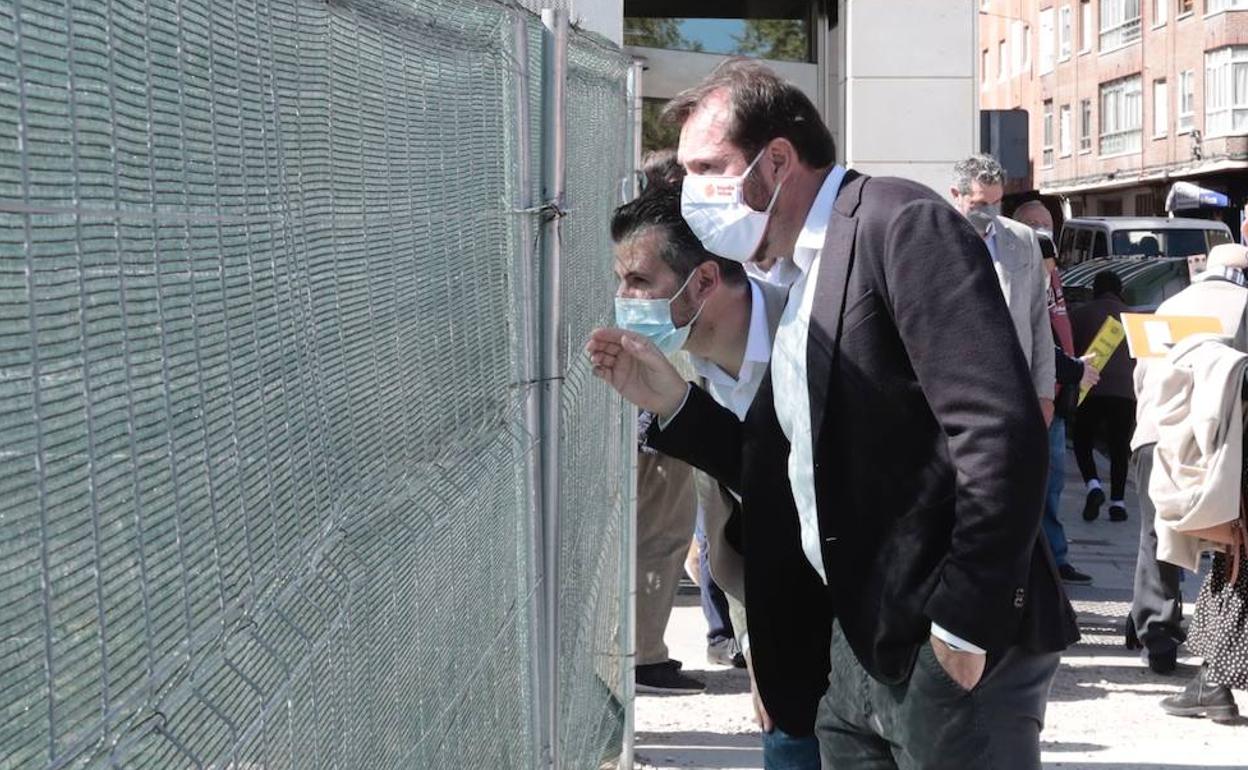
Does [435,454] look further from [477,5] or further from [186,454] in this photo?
[186,454]

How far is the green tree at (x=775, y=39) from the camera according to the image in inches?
512

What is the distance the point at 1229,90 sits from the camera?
147ft

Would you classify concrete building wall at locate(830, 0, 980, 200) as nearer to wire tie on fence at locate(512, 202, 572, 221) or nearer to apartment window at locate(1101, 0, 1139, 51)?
wire tie on fence at locate(512, 202, 572, 221)

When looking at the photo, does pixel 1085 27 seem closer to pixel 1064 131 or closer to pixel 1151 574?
pixel 1064 131

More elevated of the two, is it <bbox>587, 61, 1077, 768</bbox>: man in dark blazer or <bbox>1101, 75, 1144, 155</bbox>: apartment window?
<bbox>1101, 75, 1144, 155</bbox>: apartment window

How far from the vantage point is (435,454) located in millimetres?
2389

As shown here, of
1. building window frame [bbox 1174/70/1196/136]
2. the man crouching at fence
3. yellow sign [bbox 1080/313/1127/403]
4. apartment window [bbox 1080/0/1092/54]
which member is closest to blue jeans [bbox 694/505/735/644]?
yellow sign [bbox 1080/313/1127/403]

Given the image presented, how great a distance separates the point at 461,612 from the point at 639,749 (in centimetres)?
370

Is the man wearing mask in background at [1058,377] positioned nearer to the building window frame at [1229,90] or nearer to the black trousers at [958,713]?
the black trousers at [958,713]

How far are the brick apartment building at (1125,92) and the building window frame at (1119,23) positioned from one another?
3cm

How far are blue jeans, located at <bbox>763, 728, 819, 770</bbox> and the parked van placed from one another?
1811 cm

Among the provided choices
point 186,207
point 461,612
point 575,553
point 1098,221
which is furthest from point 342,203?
point 1098,221

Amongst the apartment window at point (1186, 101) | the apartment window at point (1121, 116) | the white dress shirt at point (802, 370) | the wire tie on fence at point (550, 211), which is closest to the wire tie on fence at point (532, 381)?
the wire tie on fence at point (550, 211)

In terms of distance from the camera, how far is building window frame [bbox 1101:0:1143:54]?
1987 inches
